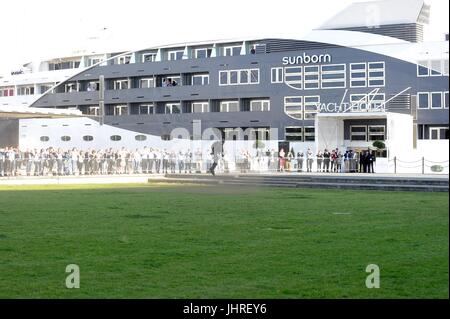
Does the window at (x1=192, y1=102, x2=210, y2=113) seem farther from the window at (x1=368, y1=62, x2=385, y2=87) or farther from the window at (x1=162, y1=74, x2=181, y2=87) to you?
the window at (x1=368, y1=62, x2=385, y2=87)

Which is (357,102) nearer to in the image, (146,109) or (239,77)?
(239,77)

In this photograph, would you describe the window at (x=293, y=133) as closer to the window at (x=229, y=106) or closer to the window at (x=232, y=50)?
the window at (x=229, y=106)

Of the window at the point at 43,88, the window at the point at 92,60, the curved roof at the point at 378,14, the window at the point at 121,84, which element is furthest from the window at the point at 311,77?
the window at the point at 43,88

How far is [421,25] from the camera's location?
5022 cm

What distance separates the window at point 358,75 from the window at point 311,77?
2.68 meters

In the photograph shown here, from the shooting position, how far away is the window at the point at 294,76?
5578cm

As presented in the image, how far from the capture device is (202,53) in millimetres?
62125

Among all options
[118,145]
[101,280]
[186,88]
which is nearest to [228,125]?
Result: [186,88]

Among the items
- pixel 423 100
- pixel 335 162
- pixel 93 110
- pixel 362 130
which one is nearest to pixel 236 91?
pixel 362 130

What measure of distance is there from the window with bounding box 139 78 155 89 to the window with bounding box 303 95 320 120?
15.2m

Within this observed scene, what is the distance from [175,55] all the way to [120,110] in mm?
7361

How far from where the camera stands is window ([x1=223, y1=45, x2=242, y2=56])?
60259mm

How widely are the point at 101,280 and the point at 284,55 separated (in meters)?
49.0
